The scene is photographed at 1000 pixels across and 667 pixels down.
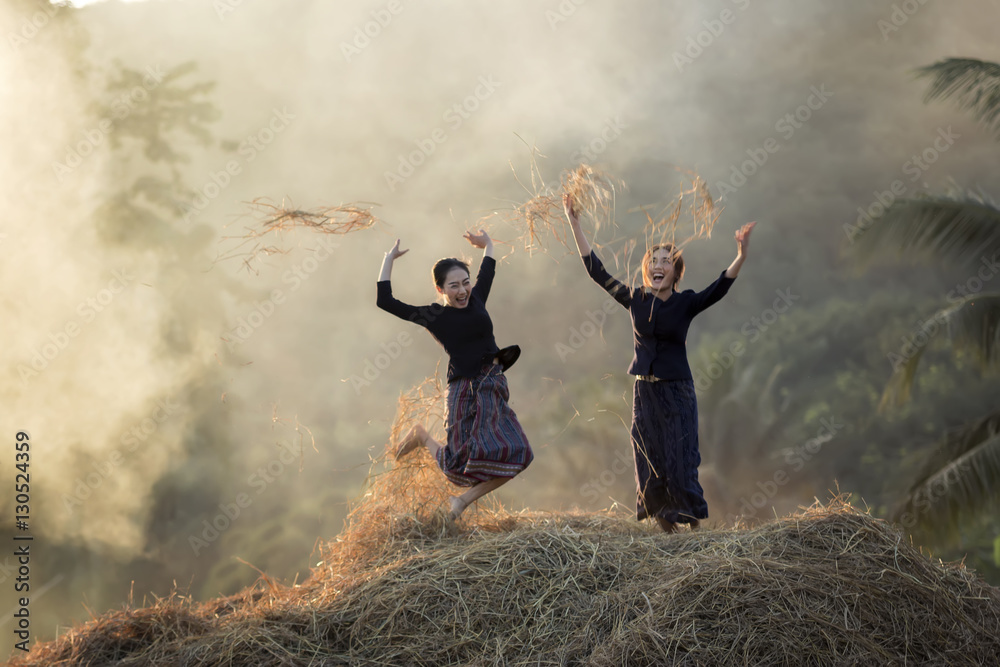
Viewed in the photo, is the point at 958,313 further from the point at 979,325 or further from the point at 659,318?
the point at 659,318

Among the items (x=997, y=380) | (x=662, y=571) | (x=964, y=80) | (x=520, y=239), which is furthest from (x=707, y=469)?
(x=662, y=571)

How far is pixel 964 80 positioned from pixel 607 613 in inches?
391

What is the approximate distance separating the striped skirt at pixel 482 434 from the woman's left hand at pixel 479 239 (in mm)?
928

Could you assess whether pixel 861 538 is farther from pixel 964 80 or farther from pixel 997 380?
pixel 997 380

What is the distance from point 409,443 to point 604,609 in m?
2.59

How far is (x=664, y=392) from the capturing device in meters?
5.75

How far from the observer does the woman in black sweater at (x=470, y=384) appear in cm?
571

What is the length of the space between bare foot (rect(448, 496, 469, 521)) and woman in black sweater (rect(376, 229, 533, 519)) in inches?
1.7

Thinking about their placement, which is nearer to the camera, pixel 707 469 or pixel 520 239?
pixel 520 239

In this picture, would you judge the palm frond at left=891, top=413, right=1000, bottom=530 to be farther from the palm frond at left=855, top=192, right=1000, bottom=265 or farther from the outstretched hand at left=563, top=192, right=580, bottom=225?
the outstretched hand at left=563, top=192, right=580, bottom=225

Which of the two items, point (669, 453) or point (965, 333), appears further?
point (965, 333)

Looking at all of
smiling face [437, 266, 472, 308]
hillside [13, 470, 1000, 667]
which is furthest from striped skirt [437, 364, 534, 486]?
hillside [13, 470, 1000, 667]

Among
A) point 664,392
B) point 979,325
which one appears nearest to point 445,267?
point 664,392

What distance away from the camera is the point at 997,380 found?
19.8 metres
